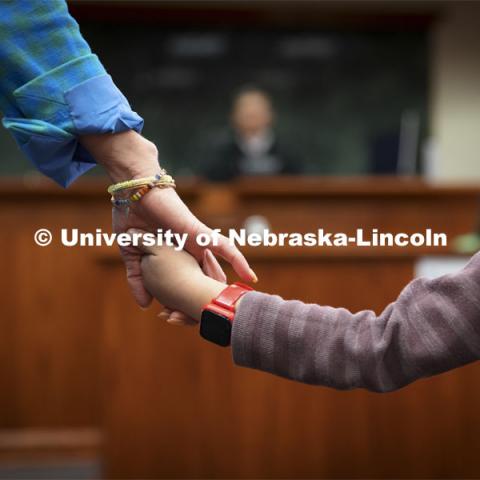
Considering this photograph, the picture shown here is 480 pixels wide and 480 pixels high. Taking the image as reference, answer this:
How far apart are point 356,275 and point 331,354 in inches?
49.9

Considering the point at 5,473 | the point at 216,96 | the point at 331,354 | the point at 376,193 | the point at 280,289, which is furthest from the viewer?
the point at 216,96

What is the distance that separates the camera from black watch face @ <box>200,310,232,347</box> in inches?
30.0

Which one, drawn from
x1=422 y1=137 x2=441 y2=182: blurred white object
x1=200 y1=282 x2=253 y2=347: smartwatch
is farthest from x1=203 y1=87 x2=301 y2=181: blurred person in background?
x1=200 y1=282 x2=253 y2=347: smartwatch

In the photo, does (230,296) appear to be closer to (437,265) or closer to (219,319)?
(219,319)

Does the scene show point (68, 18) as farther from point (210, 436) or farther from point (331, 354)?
point (210, 436)

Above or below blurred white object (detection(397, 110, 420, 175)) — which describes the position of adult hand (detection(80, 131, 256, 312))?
below

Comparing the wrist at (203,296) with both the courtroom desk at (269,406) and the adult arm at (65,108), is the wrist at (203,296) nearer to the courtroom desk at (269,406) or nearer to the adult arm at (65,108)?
the adult arm at (65,108)

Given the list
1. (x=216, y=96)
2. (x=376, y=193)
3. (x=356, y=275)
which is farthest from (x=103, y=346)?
(x=216, y=96)

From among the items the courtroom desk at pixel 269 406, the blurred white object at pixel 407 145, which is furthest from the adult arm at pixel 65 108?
the blurred white object at pixel 407 145

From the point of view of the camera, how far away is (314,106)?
234 inches

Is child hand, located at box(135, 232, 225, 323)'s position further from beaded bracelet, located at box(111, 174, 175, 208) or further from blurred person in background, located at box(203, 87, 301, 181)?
blurred person in background, located at box(203, 87, 301, 181)

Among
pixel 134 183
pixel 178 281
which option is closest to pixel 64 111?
pixel 134 183

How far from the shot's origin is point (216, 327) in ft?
2.51

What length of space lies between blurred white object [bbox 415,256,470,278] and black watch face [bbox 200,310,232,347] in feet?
4.21
